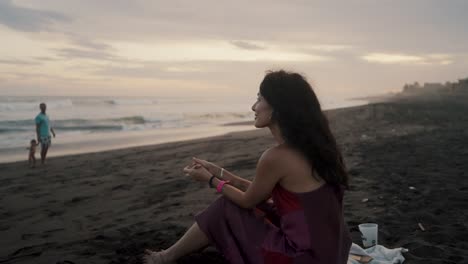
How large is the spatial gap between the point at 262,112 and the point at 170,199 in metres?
3.61

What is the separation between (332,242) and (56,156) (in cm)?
1071

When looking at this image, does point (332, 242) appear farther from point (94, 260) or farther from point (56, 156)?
point (56, 156)

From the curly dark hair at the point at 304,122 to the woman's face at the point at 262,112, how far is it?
0.05 meters

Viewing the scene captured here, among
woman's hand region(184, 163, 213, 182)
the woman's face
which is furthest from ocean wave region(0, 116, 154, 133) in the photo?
the woman's face

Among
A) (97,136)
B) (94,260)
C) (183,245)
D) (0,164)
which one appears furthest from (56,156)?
(183,245)

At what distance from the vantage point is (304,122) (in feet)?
8.61

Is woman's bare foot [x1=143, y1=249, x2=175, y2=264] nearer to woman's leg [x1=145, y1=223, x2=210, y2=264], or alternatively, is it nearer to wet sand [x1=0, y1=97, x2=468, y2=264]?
woman's leg [x1=145, y1=223, x2=210, y2=264]

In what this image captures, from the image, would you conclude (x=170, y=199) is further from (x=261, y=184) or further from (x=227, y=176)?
(x=261, y=184)

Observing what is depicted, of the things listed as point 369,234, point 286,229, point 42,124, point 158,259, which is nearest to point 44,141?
point 42,124

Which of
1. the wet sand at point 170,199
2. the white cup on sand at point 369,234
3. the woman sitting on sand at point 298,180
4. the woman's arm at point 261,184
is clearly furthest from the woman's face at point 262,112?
the white cup on sand at point 369,234

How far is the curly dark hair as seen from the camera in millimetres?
2633

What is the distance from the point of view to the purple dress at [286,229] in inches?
104

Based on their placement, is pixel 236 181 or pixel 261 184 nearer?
pixel 261 184

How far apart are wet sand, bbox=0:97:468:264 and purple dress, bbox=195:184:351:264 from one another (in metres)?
0.74
